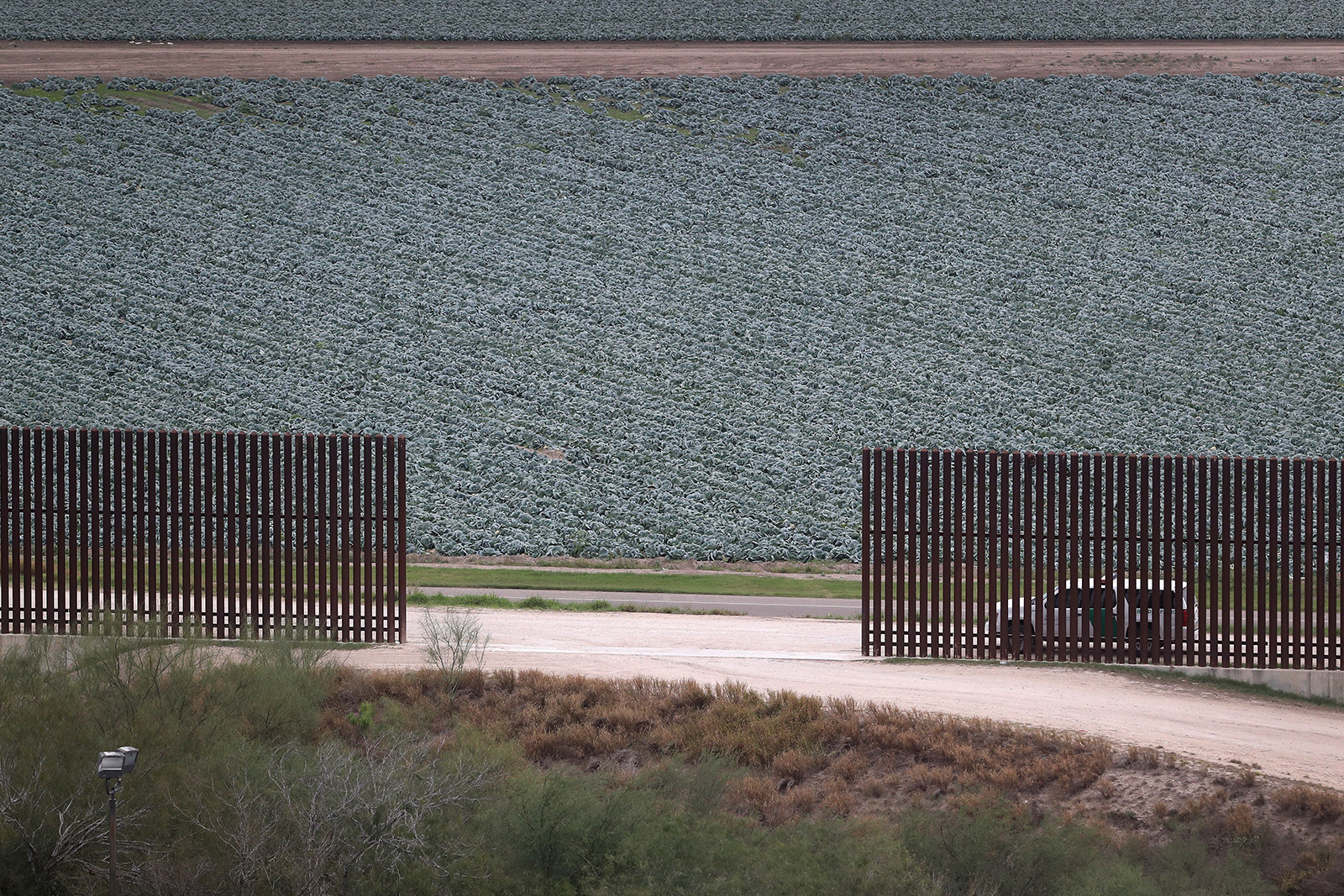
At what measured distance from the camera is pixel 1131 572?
17.1 metres

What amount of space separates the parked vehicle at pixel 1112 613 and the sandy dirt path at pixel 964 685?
776 mm

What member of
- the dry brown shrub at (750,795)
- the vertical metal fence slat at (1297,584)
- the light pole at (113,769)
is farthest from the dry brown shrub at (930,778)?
the light pole at (113,769)

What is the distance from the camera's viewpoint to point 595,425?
38062 millimetres

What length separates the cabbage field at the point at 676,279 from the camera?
3697 centimetres

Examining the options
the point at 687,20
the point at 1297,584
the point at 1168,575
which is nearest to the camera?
the point at 1297,584

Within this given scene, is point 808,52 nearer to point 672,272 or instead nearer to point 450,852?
point 672,272

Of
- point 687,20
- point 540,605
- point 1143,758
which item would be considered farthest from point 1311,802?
point 687,20

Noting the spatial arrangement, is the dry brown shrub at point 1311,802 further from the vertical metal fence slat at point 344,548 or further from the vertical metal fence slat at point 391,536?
the vertical metal fence slat at point 344,548

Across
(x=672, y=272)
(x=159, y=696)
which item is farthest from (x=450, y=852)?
(x=672, y=272)

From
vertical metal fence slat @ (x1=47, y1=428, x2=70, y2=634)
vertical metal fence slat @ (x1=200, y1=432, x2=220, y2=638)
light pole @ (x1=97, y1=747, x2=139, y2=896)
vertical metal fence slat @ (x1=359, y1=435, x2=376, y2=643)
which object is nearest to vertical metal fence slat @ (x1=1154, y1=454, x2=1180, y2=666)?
vertical metal fence slat @ (x1=359, y1=435, x2=376, y2=643)

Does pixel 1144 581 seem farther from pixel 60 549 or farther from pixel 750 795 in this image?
pixel 60 549

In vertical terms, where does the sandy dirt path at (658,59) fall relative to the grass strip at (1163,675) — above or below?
above

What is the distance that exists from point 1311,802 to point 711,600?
588 inches

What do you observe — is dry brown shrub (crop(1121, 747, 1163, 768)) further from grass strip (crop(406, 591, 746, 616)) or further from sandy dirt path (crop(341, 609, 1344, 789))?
grass strip (crop(406, 591, 746, 616))
